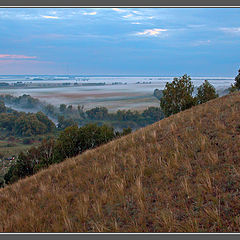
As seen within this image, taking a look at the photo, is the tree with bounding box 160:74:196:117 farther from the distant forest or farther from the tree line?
the distant forest

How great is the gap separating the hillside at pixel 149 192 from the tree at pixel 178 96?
67.6 feet

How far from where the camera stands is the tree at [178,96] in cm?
2956

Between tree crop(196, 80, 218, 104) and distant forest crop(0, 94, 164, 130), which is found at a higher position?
tree crop(196, 80, 218, 104)

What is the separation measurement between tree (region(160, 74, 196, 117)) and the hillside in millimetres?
20598

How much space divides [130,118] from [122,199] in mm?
94016

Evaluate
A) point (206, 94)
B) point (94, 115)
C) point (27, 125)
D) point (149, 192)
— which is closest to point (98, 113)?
point (94, 115)

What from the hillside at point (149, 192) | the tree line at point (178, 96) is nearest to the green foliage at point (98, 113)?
the tree line at point (178, 96)

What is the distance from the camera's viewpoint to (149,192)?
221 inches

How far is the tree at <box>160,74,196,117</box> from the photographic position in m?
29.6

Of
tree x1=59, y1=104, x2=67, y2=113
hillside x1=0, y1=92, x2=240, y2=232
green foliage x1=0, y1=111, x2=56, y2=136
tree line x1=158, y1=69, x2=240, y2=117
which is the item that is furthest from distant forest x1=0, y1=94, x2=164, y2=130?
hillside x1=0, y1=92, x2=240, y2=232

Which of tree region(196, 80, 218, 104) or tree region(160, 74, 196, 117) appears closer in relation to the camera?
tree region(160, 74, 196, 117)

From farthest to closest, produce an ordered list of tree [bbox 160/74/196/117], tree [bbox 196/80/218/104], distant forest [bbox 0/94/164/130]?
distant forest [bbox 0/94/164/130]
tree [bbox 196/80/218/104]
tree [bbox 160/74/196/117]
